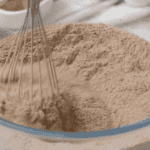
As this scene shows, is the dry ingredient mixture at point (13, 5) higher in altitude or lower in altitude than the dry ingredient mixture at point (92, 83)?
higher

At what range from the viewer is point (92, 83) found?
1.18ft

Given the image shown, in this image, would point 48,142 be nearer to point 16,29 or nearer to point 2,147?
point 2,147

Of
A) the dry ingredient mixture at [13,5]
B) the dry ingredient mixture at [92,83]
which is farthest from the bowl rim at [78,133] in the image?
the dry ingredient mixture at [13,5]

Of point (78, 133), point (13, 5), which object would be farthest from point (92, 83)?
point (13, 5)

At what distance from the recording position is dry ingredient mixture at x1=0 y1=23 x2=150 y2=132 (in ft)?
0.90

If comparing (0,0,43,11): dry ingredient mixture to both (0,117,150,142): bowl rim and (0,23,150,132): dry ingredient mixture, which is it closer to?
(0,23,150,132): dry ingredient mixture

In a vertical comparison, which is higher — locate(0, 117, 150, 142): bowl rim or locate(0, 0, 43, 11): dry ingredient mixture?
locate(0, 0, 43, 11): dry ingredient mixture

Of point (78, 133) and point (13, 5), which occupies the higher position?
point (13, 5)

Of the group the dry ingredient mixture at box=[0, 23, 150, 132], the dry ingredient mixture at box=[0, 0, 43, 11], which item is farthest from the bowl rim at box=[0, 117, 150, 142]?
the dry ingredient mixture at box=[0, 0, 43, 11]

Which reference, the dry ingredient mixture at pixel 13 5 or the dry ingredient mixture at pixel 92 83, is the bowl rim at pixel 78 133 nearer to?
the dry ingredient mixture at pixel 92 83

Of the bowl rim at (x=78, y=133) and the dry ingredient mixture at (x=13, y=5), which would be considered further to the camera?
the dry ingredient mixture at (x=13, y=5)

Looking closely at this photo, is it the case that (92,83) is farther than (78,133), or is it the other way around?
(92,83)

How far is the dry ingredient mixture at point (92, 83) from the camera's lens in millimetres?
275

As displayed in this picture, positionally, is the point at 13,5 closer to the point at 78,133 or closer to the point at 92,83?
the point at 92,83
